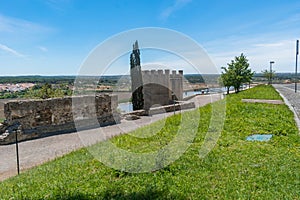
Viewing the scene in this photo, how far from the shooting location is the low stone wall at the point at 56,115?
8984 millimetres

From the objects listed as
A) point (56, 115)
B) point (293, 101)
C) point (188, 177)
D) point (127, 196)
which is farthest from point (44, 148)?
point (293, 101)

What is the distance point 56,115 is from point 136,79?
9201 mm

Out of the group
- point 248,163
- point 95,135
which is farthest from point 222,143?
point 95,135

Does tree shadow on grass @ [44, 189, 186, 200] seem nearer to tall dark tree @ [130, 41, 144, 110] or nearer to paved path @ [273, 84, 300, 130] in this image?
paved path @ [273, 84, 300, 130]

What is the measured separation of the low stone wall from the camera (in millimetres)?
8984

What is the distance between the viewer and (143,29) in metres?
7.62

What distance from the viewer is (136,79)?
60.8 ft

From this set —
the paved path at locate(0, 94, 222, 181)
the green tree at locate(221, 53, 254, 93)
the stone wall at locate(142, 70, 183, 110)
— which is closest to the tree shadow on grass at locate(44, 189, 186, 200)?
the paved path at locate(0, 94, 222, 181)

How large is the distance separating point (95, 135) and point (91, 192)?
5688 millimetres

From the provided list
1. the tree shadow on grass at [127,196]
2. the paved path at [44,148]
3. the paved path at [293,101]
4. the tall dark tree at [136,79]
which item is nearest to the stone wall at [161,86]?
the tall dark tree at [136,79]

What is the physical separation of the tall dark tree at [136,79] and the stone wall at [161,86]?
0.54 meters

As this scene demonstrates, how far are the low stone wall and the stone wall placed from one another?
669 centimetres

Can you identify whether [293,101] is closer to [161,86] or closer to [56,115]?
[161,86]

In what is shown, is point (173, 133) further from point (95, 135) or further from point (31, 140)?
point (31, 140)
